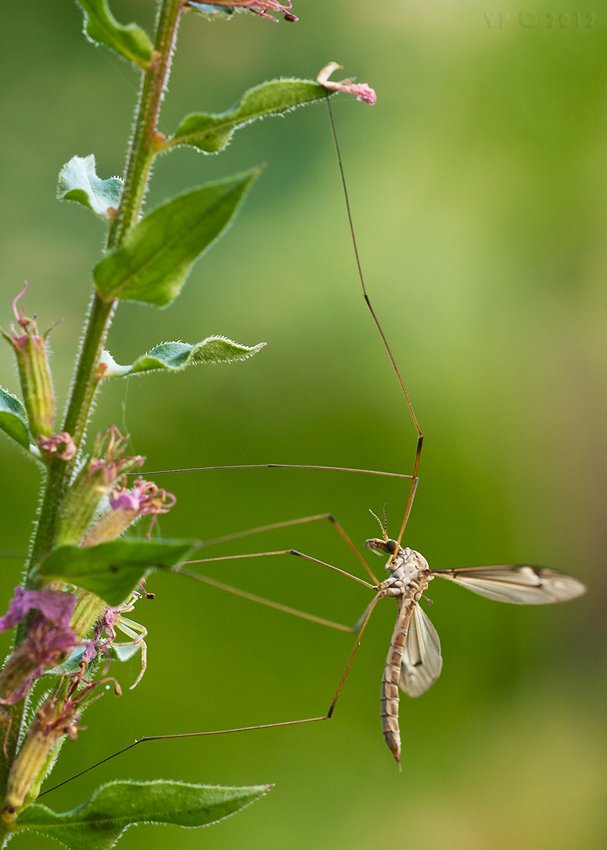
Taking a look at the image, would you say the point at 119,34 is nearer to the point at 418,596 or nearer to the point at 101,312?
the point at 101,312

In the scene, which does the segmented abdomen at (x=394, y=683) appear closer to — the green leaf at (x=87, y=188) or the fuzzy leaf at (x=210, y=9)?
the green leaf at (x=87, y=188)

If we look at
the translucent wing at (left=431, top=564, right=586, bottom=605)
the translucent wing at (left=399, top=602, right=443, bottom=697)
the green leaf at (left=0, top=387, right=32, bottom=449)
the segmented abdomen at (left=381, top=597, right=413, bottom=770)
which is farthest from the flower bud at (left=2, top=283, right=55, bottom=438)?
the translucent wing at (left=399, top=602, right=443, bottom=697)

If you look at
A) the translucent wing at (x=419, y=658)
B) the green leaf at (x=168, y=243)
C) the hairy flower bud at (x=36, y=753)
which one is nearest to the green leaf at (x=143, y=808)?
the hairy flower bud at (x=36, y=753)

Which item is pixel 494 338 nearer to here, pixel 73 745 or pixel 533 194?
pixel 533 194

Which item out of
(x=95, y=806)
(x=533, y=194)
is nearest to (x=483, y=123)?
(x=533, y=194)

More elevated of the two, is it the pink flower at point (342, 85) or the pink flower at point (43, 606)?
the pink flower at point (342, 85)

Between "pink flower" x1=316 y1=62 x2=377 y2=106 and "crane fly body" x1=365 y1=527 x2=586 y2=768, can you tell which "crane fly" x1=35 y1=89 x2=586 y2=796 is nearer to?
"crane fly body" x1=365 y1=527 x2=586 y2=768

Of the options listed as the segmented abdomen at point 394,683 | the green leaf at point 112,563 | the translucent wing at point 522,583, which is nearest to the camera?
the green leaf at point 112,563
